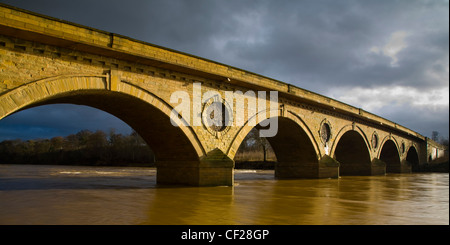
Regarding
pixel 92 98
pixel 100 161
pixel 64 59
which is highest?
pixel 64 59

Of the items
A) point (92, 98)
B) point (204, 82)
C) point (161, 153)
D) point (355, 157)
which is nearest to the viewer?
point (92, 98)

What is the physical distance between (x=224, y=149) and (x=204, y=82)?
3.02 metres

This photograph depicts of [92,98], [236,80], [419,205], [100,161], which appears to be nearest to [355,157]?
[236,80]

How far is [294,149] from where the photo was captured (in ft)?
74.1

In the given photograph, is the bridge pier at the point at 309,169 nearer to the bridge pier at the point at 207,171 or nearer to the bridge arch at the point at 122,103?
the bridge pier at the point at 207,171

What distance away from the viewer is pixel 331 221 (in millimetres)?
6711

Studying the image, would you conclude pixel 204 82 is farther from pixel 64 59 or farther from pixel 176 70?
pixel 64 59

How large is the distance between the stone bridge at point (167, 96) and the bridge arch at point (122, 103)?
0.10 feet

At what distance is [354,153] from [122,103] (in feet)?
74.9

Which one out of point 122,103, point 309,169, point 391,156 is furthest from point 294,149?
point 391,156

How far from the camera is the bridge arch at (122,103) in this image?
375 inches

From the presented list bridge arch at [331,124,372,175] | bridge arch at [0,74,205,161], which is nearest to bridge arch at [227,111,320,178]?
bridge arch at [0,74,205,161]

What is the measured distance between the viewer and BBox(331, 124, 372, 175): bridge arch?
92.6ft
